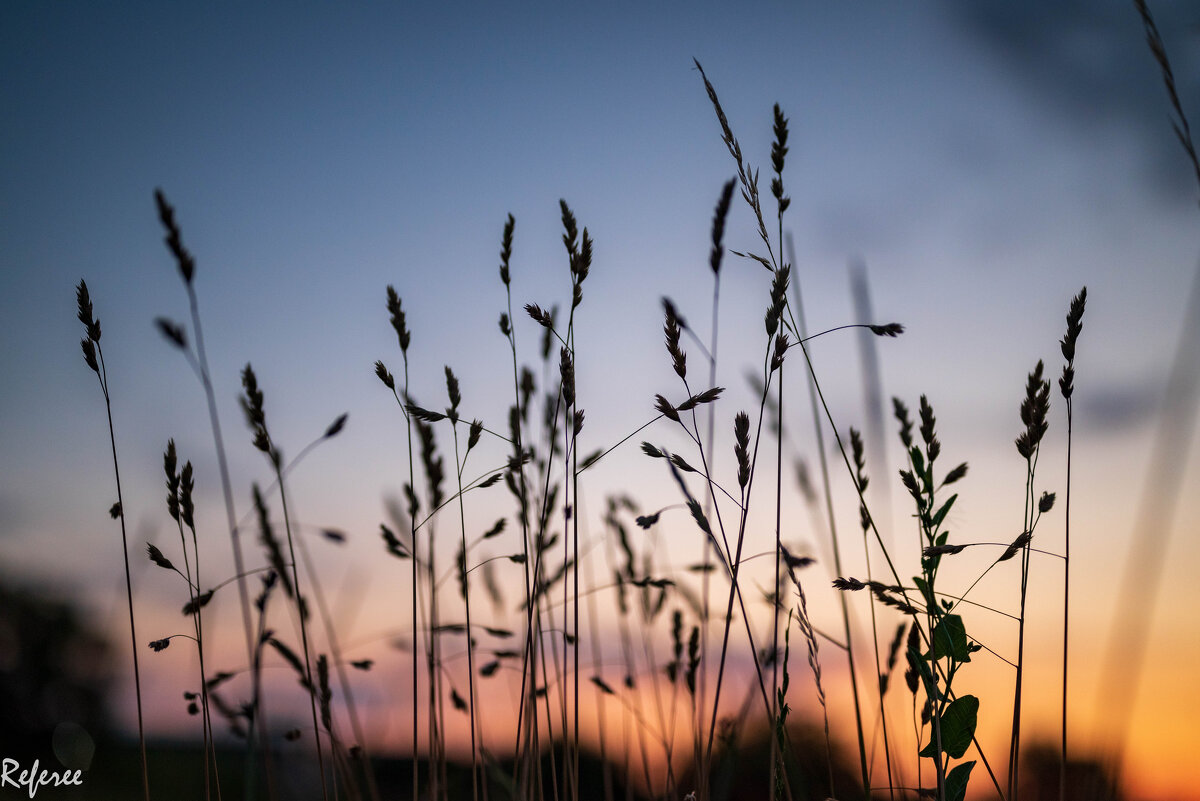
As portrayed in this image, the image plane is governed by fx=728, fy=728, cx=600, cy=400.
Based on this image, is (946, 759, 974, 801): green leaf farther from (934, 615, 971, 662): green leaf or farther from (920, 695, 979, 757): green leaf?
(934, 615, 971, 662): green leaf

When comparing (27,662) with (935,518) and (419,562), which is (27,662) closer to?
(419,562)

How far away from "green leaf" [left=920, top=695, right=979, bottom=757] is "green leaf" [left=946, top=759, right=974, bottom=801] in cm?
3

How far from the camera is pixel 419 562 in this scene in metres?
1.90

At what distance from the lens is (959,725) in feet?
4.83

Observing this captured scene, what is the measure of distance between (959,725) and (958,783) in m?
0.11

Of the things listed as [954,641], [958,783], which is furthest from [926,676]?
[958,783]

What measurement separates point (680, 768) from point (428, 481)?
3.79 ft

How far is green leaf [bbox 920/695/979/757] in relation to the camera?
1.46m

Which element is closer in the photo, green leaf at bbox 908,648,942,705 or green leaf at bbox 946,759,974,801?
green leaf at bbox 908,648,942,705

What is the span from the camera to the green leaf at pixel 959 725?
1.46m

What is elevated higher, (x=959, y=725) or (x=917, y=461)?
(x=917, y=461)

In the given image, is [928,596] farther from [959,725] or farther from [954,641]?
[959,725]

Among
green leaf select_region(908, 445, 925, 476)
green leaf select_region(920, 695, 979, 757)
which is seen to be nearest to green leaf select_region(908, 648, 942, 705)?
green leaf select_region(920, 695, 979, 757)

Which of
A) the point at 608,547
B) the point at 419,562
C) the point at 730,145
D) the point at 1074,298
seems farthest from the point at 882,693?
the point at 730,145
